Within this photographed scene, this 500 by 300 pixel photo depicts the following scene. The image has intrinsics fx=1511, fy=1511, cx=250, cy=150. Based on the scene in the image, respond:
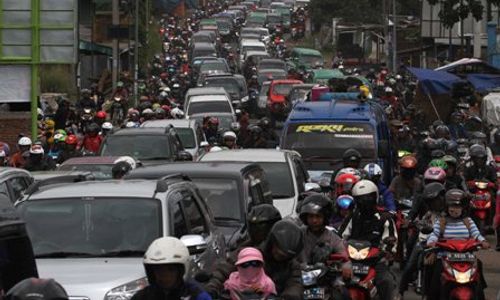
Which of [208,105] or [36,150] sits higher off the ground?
[36,150]

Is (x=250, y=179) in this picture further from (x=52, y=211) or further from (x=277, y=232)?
(x=277, y=232)

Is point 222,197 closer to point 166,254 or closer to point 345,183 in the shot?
point 345,183

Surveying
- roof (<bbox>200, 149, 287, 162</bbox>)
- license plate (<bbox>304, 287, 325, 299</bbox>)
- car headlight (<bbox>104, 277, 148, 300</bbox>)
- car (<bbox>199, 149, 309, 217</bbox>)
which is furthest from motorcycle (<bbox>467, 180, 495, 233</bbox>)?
car headlight (<bbox>104, 277, 148, 300</bbox>)

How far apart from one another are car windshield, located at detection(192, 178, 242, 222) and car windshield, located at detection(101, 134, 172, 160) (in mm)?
7817

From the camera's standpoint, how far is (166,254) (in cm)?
878

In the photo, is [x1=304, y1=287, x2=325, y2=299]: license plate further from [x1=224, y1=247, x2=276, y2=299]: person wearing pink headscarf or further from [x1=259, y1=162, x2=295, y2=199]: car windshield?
[x1=259, y1=162, x2=295, y2=199]: car windshield

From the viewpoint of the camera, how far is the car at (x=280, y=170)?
18.2 meters

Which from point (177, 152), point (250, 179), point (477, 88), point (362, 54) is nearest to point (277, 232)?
point (250, 179)

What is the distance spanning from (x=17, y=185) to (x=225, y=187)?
2.28 m

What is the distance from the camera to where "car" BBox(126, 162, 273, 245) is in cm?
1479

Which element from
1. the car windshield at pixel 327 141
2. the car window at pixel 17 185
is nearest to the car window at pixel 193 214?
the car window at pixel 17 185

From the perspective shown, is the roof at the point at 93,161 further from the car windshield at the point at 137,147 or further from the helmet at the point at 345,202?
the helmet at the point at 345,202

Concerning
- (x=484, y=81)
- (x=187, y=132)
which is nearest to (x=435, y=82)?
(x=484, y=81)

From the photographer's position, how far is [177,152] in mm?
23141
